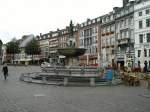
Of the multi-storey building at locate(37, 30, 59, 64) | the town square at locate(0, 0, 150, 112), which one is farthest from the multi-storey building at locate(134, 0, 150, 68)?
the multi-storey building at locate(37, 30, 59, 64)

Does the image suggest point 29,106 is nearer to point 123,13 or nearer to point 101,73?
point 101,73

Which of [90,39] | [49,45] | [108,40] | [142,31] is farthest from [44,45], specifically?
[142,31]

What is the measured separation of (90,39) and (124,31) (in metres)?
23.2

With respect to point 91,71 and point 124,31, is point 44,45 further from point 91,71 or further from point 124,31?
point 91,71

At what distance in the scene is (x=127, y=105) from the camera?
49.6 feet

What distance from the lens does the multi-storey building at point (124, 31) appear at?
72.9 metres

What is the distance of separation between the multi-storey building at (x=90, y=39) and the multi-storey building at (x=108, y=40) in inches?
111

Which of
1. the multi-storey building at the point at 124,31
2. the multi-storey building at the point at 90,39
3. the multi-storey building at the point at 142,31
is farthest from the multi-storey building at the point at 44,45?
the multi-storey building at the point at 142,31

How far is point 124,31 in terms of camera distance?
75812 mm

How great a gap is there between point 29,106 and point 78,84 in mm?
13245

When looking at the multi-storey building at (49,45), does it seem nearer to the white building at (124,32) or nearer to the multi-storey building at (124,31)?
the multi-storey building at (124,31)

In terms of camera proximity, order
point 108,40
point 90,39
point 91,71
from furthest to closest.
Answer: point 90,39, point 108,40, point 91,71

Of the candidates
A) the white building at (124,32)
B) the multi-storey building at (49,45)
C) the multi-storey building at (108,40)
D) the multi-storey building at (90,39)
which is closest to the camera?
the white building at (124,32)

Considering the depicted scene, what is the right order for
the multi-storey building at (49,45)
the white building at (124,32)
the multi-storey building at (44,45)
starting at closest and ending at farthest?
the white building at (124,32), the multi-storey building at (49,45), the multi-storey building at (44,45)
